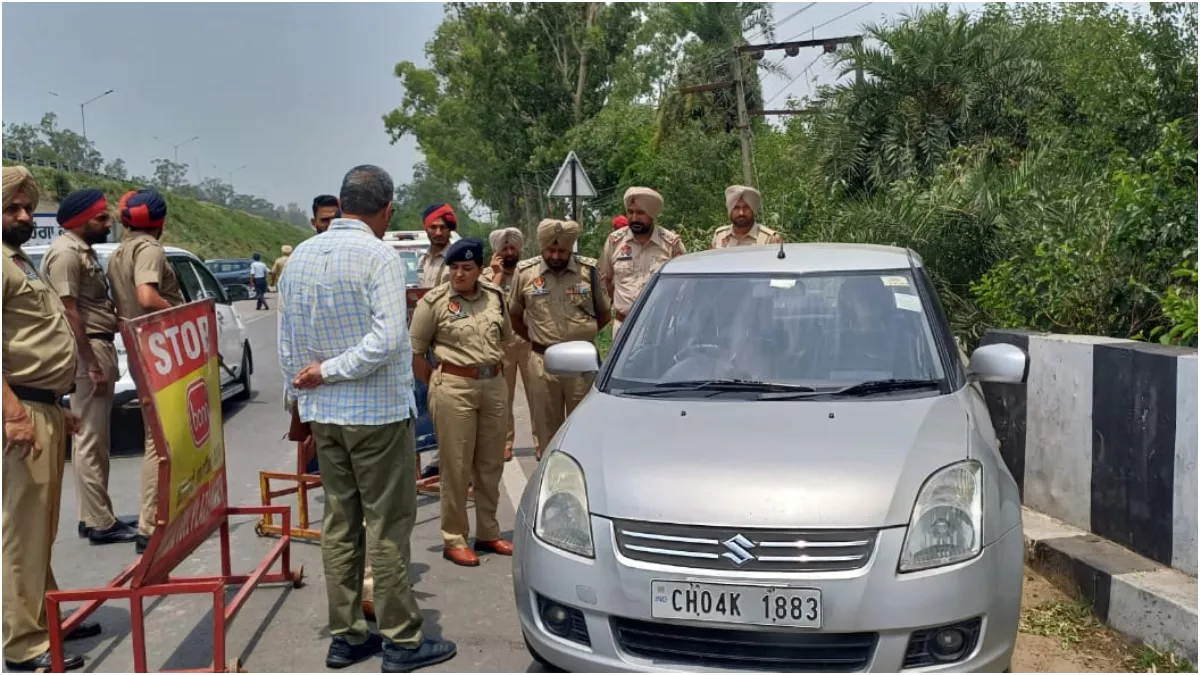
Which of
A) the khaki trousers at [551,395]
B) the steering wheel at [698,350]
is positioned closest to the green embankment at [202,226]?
the khaki trousers at [551,395]

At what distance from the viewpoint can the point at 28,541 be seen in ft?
12.8

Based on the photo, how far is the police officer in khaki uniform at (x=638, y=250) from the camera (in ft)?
22.6

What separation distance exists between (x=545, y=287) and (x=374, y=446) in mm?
2600

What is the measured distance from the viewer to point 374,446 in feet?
12.7

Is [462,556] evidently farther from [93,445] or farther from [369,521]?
[93,445]

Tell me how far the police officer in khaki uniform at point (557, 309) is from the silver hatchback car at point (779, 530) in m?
2.33

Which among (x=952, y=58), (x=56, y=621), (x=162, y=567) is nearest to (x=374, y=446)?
(x=162, y=567)

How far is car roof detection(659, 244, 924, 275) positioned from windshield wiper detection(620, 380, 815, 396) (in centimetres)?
71

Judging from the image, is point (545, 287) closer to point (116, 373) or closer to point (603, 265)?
point (603, 265)

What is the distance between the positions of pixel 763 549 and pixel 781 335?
1.37 metres

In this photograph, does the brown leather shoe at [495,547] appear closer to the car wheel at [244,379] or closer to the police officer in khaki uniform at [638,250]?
the police officer in khaki uniform at [638,250]

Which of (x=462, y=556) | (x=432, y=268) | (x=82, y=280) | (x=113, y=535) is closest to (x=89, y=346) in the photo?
(x=82, y=280)

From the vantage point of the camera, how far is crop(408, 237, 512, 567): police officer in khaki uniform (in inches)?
205

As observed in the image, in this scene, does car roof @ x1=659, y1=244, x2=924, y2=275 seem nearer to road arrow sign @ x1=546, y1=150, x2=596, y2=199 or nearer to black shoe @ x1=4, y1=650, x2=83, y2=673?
black shoe @ x1=4, y1=650, x2=83, y2=673
